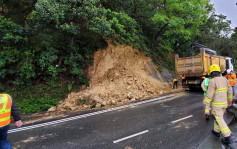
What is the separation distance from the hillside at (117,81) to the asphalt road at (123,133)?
2.94m

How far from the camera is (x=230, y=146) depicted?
11.1 ft

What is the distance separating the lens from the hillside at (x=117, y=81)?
9.10 m

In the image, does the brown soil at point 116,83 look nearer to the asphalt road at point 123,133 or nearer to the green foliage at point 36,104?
the green foliage at point 36,104

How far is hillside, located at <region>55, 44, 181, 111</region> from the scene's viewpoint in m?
9.10

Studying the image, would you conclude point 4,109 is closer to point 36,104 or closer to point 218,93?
point 218,93

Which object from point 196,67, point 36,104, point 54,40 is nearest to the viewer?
point 36,104

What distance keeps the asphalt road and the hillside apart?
9.63 feet

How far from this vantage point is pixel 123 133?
15.0 feet

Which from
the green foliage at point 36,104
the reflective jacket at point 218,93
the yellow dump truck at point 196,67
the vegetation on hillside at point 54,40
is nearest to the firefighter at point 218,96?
the reflective jacket at point 218,93

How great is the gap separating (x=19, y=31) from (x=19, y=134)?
7.25m

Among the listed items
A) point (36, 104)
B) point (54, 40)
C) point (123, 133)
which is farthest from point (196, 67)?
point (36, 104)

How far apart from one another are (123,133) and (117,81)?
677 centimetres

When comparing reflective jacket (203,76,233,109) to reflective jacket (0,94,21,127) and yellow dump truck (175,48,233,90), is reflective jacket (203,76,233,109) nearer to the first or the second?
reflective jacket (0,94,21,127)

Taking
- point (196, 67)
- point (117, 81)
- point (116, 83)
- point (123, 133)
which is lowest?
point (123, 133)
